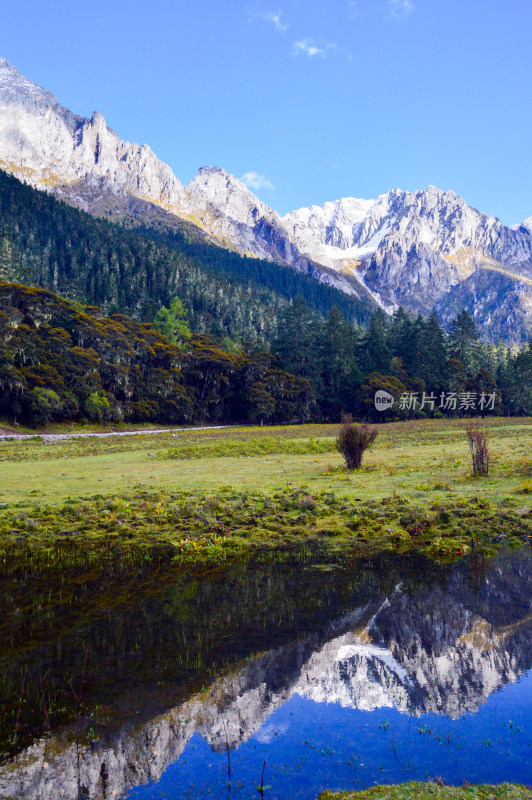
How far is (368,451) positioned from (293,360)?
63.6 meters

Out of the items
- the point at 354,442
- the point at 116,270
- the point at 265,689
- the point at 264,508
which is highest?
the point at 116,270

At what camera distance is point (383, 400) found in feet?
282

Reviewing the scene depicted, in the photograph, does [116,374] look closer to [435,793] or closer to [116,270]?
[435,793]

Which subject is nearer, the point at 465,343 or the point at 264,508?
the point at 264,508

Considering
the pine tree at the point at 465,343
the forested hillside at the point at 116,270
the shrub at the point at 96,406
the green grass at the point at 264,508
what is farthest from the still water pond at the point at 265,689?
the forested hillside at the point at 116,270

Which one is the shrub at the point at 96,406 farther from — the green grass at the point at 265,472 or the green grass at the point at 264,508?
the green grass at the point at 264,508

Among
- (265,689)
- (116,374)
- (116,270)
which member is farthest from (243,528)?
(116,270)

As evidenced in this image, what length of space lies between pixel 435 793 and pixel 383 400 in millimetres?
84112

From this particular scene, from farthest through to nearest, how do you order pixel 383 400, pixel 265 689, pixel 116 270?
pixel 116 270 < pixel 383 400 < pixel 265 689

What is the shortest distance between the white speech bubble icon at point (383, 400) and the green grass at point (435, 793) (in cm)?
8309

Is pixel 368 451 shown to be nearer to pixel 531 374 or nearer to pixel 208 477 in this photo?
pixel 208 477

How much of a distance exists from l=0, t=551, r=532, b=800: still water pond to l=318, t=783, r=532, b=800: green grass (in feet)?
0.67

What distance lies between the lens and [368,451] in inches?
1401

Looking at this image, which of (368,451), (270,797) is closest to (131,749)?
(270,797)
